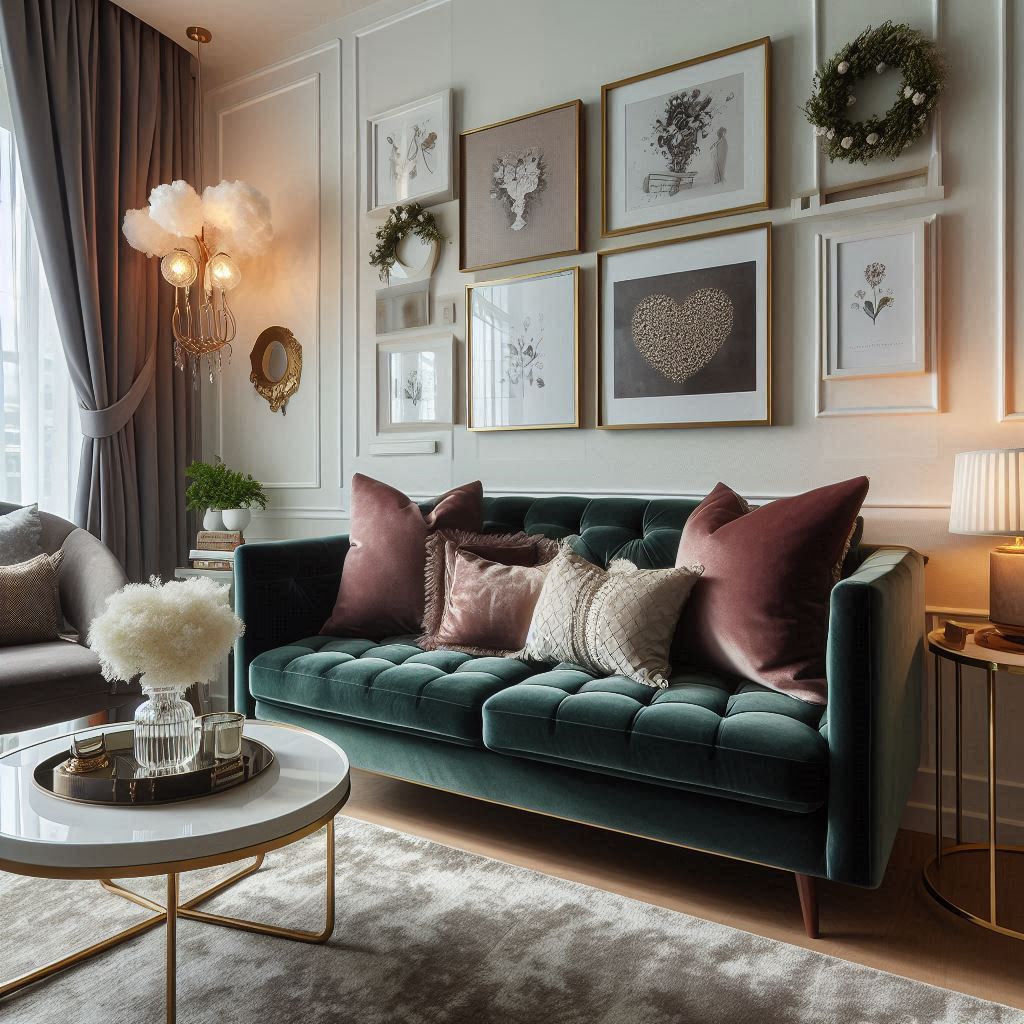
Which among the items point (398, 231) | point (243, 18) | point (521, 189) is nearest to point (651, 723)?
point (521, 189)

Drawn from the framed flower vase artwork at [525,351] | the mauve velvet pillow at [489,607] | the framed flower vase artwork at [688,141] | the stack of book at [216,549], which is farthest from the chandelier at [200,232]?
the mauve velvet pillow at [489,607]

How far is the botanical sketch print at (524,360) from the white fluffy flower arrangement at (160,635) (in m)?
1.75

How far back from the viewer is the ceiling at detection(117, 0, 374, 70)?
344cm

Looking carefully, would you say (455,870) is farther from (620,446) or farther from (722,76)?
(722,76)

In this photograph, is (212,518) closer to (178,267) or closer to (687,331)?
(178,267)

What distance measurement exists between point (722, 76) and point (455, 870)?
8.26 feet

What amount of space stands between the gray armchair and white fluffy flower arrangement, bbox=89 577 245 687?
2.27 ft

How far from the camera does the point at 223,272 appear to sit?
350 cm

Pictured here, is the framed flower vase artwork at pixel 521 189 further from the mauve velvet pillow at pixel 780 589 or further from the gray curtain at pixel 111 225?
the gray curtain at pixel 111 225

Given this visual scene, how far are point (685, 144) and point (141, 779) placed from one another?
245cm

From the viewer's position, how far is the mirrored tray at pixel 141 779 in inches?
53.2

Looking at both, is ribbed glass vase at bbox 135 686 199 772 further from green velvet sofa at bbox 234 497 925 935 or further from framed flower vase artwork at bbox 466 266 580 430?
framed flower vase artwork at bbox 466 266 580 430

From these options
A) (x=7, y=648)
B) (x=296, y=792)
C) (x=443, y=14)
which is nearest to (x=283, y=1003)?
(x=296, y=792)

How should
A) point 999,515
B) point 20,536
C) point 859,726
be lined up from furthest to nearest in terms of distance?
point 20,536, point 999,515, point 859,726
